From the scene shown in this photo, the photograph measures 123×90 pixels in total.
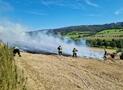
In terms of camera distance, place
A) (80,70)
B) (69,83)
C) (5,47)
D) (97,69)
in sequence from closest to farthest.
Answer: (5,47), (69,83), (80,70), (97,69)

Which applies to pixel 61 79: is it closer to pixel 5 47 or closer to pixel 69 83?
pixel 69 83

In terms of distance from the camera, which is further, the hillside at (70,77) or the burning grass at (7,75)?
the hillside at (70,77)

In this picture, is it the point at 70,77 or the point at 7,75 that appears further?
the point at 70,77

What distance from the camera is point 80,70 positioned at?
32.4 meters

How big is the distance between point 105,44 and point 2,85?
133631 mm

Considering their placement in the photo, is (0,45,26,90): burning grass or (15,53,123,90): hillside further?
(15,53,123,90): hillside

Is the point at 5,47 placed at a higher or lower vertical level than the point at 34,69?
higher

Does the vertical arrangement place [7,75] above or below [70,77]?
above

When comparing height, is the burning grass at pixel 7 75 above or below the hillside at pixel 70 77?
above

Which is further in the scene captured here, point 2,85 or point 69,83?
point 69,83

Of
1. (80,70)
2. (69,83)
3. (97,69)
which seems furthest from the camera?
(97,69)

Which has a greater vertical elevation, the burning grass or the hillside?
the burning grass

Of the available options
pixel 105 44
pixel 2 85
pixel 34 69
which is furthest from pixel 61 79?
pixel 105 44

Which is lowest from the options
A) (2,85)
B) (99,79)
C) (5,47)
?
(99,79)
